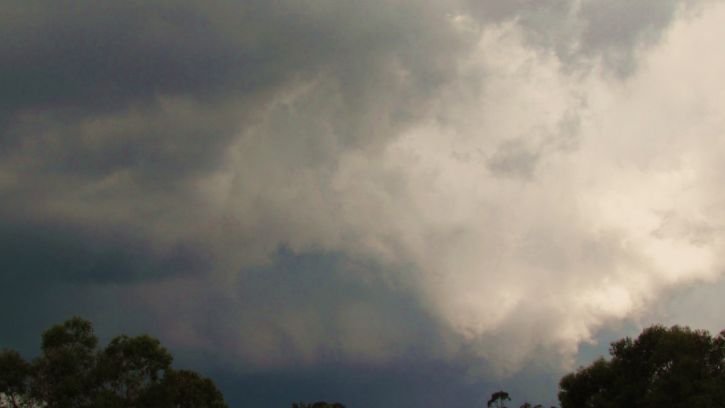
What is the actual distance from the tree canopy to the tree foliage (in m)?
51.7

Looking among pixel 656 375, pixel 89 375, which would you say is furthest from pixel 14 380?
pixel 656 375

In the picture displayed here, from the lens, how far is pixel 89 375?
84.4 m

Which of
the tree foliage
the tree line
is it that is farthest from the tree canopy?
the tree foliage

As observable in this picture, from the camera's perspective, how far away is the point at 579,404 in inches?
4134

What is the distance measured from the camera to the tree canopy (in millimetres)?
83625

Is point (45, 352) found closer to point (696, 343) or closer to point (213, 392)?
point (213, 392)

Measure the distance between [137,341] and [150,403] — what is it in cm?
753

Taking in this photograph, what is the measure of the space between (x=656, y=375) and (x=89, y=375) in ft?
220

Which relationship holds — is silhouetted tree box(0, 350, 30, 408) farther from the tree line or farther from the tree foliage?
the tree foliage

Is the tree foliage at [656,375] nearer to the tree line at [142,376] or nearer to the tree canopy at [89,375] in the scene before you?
the tree line at [142,376]

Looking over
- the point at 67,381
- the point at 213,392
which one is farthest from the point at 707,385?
the point at 67,381

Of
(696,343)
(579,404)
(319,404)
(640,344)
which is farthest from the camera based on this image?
(319,404)

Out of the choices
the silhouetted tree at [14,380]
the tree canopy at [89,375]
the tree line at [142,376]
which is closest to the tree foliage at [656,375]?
the tree line at [142,376]

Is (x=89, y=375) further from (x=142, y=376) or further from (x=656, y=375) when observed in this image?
(x=656, y=375)
